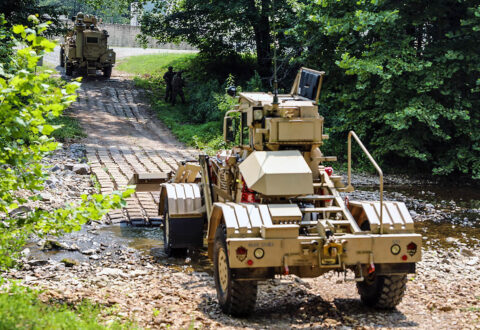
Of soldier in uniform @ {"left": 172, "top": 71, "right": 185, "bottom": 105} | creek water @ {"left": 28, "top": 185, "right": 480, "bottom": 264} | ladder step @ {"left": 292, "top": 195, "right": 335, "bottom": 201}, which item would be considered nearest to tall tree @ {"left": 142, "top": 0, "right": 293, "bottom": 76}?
soldier in uniform @ {"left": 172, "top": 71, "right": 185, "bottom": 105}

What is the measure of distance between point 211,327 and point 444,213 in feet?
29.3

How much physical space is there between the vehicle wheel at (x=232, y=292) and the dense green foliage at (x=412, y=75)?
10.7 metres

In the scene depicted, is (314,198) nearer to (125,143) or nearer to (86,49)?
(125,143)

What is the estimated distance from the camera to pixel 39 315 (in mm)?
6168

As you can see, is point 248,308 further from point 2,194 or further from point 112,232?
point 112,232

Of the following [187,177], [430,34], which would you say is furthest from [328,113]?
[187,177]

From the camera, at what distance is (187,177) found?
11.9 meters

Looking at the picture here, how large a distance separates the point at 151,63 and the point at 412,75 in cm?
2064

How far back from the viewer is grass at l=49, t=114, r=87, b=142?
20641 millimetres

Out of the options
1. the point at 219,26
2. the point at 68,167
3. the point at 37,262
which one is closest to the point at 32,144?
the point at 37,262

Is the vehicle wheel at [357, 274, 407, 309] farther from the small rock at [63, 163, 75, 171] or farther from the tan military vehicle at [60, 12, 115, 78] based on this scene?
the tan military vehicle at [60, 12, 115, 78]

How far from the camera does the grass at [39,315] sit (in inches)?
232

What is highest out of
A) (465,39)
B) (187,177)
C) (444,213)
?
(465,39)

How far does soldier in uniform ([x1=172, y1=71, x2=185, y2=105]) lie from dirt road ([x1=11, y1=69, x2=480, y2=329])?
14.2 meters
